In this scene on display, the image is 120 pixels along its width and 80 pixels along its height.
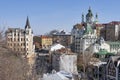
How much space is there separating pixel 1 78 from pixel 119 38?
45684 millimetres

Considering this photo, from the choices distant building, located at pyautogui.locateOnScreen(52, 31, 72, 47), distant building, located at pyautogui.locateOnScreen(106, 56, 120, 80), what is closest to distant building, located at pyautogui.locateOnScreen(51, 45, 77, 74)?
distant building, located at pyautogui.locateOnScreen(106, 56, 120, 80)

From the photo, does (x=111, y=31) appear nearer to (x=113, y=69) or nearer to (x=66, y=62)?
(x=66, y=62)

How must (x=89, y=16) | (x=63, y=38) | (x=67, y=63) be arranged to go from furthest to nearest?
(x=63, y=38)
(x=89, y=16)
(x=67, y=63)

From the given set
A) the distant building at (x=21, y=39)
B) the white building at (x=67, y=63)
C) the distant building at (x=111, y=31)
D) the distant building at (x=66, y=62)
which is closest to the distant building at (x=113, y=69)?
the distant building at (x=66, y=62)

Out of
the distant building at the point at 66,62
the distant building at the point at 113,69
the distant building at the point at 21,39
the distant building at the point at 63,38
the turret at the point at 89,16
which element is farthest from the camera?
the turret at the point at 89,16

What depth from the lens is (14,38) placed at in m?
33.7

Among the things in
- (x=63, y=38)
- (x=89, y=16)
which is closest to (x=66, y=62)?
(x=89, y=16)

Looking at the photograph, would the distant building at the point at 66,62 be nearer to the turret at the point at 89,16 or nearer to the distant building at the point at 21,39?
the distant building at the point at 21,39

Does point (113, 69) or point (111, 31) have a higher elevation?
point (111, 31)

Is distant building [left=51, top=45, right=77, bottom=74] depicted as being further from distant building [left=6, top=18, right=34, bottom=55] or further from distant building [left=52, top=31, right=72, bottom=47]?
distant building [left=52, top=31, right=72, bottom=47]

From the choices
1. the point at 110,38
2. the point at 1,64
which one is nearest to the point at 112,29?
the point at 110,38

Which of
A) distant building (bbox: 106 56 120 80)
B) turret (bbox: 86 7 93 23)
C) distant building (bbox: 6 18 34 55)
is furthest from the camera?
turret (bbox: 86 7 93 23)

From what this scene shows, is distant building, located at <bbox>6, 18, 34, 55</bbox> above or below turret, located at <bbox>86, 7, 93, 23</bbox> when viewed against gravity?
below

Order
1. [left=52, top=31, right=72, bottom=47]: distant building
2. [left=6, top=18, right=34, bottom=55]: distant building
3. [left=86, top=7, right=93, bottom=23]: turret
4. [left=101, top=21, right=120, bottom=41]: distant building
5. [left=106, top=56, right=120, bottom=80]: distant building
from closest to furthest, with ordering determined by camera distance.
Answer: [left=106, top=56, right=120, bottom=80]: distant building
[left=6, top=18, right=34, bottom=55]: distant building
[left=52, top=31, right=72, bottom=47]: distant building
[left=86, top=7, right=93, bottom=23]: turret
[left=101, top=21, right=120, bottom=41]: distant building
